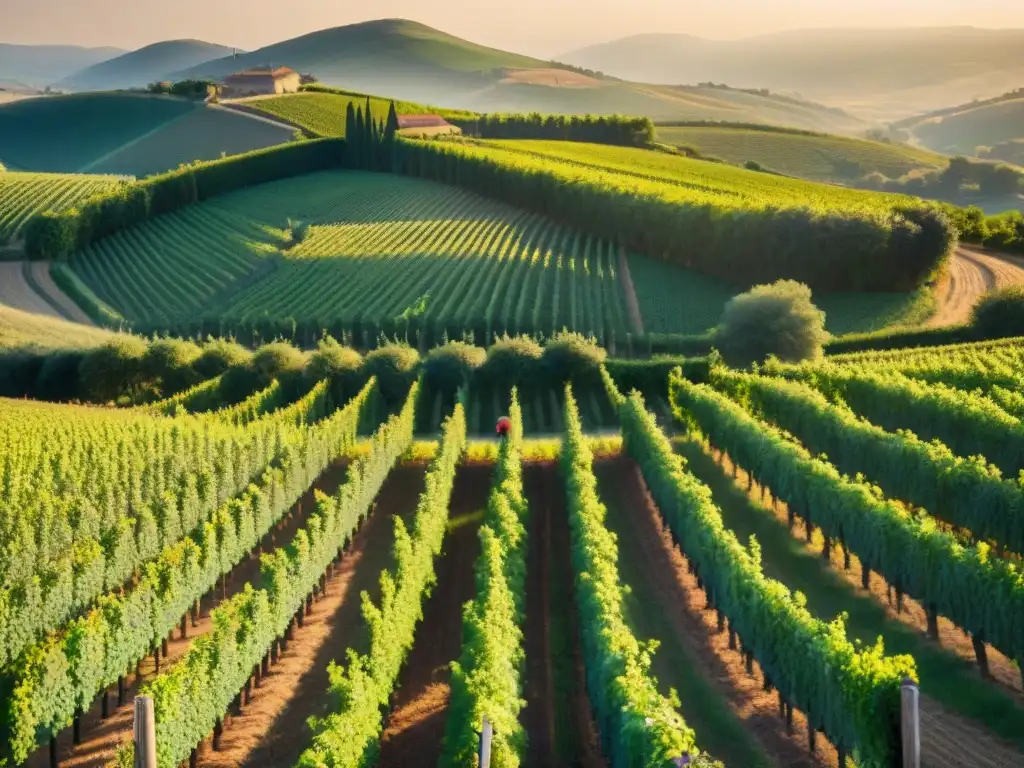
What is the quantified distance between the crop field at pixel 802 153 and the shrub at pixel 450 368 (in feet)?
325

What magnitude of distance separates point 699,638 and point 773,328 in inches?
1292

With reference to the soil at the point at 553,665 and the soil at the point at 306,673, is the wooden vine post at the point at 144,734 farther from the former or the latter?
the soil at the point at 553,665

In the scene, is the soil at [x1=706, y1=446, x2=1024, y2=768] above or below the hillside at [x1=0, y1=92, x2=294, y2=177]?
below

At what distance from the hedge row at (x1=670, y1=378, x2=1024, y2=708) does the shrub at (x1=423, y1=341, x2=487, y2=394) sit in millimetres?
20014

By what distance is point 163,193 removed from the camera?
9781cm

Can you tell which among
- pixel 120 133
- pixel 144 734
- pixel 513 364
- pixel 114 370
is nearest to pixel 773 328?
pixel 513 364

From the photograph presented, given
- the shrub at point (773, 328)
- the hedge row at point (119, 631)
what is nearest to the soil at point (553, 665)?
the hedge row at point (119, 631)

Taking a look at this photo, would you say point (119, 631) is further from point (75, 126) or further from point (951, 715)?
point (75, 126)

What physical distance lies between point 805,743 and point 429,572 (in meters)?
9.98

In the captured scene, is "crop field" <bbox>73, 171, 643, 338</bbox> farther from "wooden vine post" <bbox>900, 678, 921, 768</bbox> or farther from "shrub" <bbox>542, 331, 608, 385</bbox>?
"wooden vine post" <bbox>900, 678, 921, 768</bbox>

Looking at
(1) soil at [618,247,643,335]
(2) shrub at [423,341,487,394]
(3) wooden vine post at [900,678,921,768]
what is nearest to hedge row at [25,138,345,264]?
(1) soil at [618,247,643,335]

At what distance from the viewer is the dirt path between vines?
6686 cm

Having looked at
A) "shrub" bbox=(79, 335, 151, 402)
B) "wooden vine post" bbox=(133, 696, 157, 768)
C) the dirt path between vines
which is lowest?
"shrub" bbox=(79, 335, 151, 402)

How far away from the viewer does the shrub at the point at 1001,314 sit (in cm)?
5925
